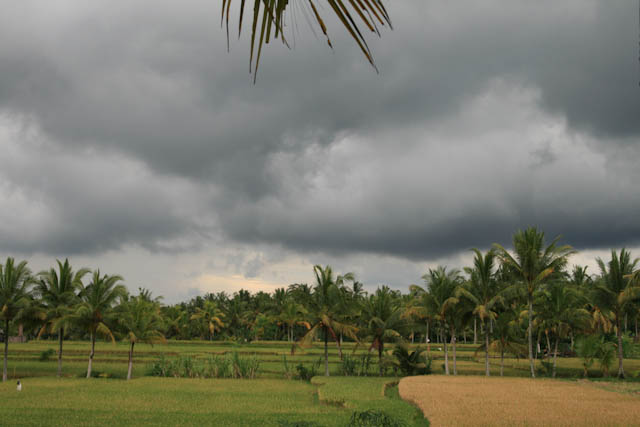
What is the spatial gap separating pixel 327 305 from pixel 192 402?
36.1 ft

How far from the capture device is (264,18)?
172cm

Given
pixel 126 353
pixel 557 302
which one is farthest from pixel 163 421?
pixel 126 353

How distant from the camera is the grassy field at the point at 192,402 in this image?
14.0 metres

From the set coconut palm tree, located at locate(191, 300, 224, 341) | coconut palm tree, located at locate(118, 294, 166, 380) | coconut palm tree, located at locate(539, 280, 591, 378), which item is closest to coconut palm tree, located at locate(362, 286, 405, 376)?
coconut palm tree, located at locate(539, 280, 591, 378)

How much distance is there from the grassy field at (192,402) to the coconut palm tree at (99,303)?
316cm

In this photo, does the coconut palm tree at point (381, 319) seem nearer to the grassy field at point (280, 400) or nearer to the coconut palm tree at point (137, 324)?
the grassy field at point (280, 400)

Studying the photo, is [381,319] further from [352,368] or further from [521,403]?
[521,403]

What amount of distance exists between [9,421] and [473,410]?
12706 mm

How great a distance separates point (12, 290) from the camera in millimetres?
25531

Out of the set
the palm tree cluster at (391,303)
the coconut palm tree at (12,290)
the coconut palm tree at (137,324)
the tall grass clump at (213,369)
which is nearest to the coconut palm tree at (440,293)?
the palm tree cluster at (391,303)

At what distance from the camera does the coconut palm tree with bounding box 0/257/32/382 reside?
25.2 m

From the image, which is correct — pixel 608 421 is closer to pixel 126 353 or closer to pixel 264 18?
pixel 264 18

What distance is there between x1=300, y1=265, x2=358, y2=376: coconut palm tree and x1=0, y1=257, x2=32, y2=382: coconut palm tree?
15182mm

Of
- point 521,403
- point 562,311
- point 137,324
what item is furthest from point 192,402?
point 562,311
